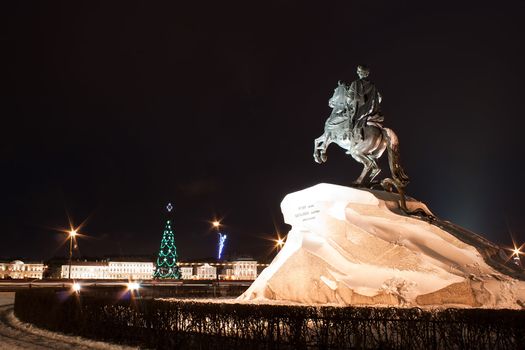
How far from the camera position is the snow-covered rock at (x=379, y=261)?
565 inches

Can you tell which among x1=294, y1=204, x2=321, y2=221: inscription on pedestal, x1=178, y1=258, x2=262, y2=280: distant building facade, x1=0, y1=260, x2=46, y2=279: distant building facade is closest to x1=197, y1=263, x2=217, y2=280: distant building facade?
x1=178, y1=258, x2=262, y2=280: distant building facade

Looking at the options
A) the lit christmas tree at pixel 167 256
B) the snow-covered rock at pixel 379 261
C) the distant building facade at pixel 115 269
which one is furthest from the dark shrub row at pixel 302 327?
the distant building facade at pixel 115 269

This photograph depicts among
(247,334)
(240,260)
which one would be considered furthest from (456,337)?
(240,260)

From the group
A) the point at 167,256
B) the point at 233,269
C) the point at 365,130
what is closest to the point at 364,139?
the point at 365,130

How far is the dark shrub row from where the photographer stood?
9656 mm

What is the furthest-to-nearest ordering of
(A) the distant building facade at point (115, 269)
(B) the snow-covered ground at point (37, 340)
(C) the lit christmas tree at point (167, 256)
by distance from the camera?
1. (A) the distant building facade at point (115, 269)
2. (C) the lit christmas tree at point (167, 256)
3. (B) the snow-covered ground at point (37, 340)

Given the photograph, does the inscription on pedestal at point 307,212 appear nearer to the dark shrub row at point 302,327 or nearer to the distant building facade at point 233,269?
the dark shrub row at point 302,327

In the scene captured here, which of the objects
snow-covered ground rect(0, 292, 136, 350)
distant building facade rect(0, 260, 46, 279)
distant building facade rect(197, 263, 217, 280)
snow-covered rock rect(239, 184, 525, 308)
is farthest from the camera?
distant building facade rect(0, 260, 46, 279)

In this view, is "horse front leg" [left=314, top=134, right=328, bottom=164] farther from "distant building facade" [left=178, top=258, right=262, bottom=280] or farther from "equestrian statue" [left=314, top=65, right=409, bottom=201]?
"distant building facade" [left=178, top=258, right=262, bottom=280]

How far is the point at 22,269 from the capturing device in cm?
18062

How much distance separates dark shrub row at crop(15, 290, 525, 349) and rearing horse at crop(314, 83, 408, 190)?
8.69 meters

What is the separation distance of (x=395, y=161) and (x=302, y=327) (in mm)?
9531

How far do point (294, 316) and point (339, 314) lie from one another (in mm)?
922

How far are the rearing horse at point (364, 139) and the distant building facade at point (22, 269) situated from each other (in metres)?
177
